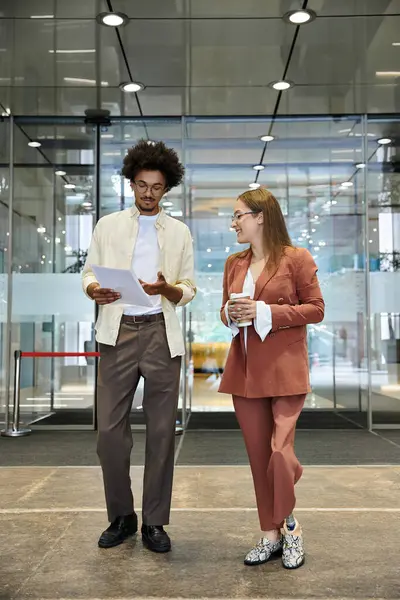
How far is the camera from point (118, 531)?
307 cm

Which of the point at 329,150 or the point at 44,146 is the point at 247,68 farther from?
the point at 44,146

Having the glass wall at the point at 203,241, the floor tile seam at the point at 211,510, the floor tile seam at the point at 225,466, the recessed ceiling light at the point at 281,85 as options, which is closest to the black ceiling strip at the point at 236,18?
the recessed ceiling light at the point at 281,85

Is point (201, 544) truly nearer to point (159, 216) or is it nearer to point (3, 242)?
point (159, 216)

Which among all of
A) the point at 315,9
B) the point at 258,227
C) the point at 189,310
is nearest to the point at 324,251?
the point at 189,310

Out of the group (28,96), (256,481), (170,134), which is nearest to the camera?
(256,481)

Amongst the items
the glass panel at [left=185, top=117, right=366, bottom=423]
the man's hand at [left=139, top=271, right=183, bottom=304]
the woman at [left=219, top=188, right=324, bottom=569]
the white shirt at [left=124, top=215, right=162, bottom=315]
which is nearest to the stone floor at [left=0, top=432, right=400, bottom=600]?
the woman at [left=219, top=188, right=324, bottom=569]

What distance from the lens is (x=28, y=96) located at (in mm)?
6746

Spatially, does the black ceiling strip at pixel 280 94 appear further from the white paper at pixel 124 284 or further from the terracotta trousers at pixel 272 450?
the terracotta trousers at pixel 272 450

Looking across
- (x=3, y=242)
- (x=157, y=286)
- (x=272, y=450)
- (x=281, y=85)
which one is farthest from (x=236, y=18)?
(x=3, y=242)

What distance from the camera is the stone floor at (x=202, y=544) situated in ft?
8.29

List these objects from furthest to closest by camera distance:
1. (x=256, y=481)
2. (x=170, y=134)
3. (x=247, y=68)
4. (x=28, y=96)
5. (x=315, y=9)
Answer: (x=170, y=134)
(x=28, y=96)
(x=247, y=68)
(x=315, y=9)
(x=256, y=481)

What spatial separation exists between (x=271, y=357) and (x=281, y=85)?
14.8 ft

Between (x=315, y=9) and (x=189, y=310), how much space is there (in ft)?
12.4

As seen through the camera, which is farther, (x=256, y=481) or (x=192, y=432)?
(x=192, y=432)
